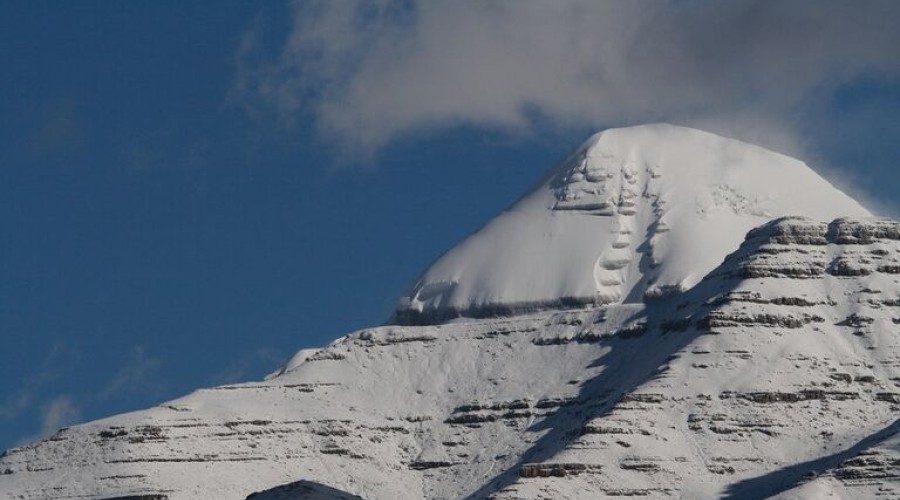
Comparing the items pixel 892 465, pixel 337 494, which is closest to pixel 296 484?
pixel 337 494

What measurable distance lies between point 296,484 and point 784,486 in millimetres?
82816

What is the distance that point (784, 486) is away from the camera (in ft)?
651

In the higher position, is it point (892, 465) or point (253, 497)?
point (892, 465)

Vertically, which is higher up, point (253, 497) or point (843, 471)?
point (843, 471)

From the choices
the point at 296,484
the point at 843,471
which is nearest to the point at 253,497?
the point at 296,484

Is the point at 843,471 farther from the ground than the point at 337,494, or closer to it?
farther from the ground

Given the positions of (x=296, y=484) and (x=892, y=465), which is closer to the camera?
(x=296, y=484)

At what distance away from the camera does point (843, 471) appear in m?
196

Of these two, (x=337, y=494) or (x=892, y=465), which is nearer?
(x=337, y=494)

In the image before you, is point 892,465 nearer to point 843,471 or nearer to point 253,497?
point 843,471

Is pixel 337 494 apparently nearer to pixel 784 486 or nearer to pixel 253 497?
pixel 253 497

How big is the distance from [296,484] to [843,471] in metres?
81.9

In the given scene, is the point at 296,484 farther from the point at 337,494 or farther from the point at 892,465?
the point at 892,465

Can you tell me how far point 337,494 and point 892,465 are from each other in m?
82.4
